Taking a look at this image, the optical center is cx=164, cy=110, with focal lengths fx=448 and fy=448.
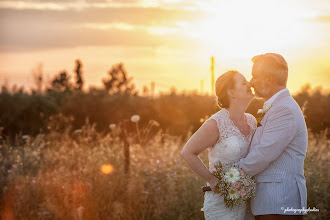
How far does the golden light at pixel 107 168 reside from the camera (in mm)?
8363

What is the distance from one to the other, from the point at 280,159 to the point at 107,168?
16.5 ft

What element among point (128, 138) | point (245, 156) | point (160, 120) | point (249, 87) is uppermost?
point (249, 87)

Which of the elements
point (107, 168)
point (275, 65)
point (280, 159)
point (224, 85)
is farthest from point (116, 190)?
point (275, 65)

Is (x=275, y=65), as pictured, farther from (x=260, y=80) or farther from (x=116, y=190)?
(x=116, y=190)

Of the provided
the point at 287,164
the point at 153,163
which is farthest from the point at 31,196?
the point at 287,164

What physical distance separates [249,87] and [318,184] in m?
3.65

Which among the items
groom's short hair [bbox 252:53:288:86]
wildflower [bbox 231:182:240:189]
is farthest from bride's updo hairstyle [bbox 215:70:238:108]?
wildflower [bbox 231:182:240:189]

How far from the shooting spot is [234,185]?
4023 mm

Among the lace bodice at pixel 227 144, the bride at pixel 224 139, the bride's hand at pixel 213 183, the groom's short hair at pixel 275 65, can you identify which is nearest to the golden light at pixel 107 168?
the bride at pixel 224 139

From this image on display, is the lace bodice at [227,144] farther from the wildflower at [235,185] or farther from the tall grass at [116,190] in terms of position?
the tall grass at [116,190]

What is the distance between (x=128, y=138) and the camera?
28.9ft

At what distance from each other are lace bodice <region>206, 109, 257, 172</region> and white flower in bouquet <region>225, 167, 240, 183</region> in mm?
247

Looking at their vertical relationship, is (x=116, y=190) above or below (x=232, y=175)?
below

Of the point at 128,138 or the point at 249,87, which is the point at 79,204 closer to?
the point at 128,138
